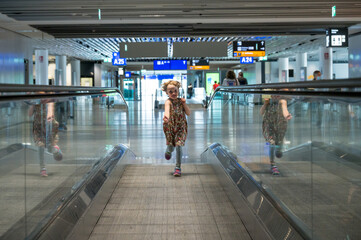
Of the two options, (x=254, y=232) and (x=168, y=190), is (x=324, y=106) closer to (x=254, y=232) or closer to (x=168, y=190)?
(x=254, y=232)

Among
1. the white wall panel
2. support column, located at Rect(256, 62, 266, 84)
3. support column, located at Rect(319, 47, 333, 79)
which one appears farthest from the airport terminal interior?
support column, located at Rect(256, 62, 266, 84)

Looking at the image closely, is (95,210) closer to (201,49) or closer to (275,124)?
(275,124)

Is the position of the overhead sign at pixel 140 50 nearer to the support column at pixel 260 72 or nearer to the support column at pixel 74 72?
the support column at pixel 74 72

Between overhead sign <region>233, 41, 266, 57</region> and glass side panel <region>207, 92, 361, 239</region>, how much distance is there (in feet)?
62.4

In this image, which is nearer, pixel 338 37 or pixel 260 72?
pixel 338 37

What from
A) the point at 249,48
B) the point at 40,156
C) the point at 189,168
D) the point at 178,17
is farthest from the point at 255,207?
the point at 249,48

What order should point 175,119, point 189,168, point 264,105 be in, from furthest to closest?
point 189,168 < point 175,119 < point 264,105

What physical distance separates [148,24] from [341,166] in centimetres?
1693

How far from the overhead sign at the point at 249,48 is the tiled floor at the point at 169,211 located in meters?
17.6

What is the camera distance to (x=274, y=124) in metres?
3.56

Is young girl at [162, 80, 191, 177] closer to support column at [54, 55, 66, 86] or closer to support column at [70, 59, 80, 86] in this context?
support column at [54, 55, 66, 86]

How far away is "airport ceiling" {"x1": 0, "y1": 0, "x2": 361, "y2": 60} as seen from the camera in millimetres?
14172

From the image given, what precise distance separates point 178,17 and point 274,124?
13.6 meters

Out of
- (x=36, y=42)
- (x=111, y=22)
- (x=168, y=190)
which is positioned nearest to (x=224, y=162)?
(x=168, y=190)
